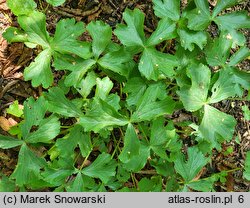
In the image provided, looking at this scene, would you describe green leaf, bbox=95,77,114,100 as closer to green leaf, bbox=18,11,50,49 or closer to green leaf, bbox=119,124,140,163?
green leaf, bbox=119,124,140,163

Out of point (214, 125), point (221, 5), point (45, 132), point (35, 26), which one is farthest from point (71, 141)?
point (221, 5)

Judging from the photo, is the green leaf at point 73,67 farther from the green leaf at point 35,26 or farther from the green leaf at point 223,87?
the green leaf at point 223,87

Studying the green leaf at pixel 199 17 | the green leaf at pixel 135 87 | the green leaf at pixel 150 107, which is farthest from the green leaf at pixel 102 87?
the green leaf at pixel 199 17

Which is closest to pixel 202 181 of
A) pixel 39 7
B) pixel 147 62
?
pixel 147 62

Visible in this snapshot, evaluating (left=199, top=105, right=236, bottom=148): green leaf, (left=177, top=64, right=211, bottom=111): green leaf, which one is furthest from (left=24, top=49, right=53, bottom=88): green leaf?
(left=199, top=105, right=236, bottom=148): green leaf

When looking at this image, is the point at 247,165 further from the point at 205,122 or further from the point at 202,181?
the point at 205,122
